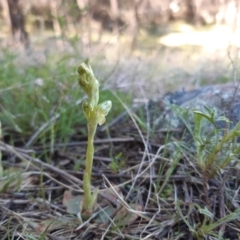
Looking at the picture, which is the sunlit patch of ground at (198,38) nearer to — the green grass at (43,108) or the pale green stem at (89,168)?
the green grass at (43,108)

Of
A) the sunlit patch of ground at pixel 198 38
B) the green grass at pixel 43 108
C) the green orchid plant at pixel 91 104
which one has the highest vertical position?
the green orchid plant at pixel 91 104

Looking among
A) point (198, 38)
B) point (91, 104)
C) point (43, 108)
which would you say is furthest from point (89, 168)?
point (198, 38)

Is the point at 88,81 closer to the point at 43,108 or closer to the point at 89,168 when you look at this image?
the point at 89,168

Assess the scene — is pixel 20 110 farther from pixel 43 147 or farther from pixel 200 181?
pixel 200 181

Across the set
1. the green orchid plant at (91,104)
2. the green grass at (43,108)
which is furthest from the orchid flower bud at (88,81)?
the green grass at (43,108)

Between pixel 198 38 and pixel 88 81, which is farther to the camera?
pixel 198 38

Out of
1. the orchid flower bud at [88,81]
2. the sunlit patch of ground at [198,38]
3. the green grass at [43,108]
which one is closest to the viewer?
the orchid flower bud at [88,81]

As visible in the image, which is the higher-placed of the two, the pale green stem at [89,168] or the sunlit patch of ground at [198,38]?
the pale green stem at [89,168]

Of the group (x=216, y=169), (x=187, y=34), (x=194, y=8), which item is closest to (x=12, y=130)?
(x=216, y=169)

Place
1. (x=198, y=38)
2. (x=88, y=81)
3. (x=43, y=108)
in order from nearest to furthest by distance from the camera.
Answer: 1. (x=88, y=81)
2. (x=43, y=108)
3. (x=198, y=38)

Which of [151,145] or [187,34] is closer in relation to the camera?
[151,145]

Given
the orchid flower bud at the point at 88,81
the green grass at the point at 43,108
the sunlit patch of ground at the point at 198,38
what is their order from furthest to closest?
the sunlit patch of ground at the point at 198,38 < the green grass at the point at 43,108 < the orchid flower bud at the point at 88,81
